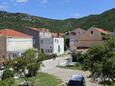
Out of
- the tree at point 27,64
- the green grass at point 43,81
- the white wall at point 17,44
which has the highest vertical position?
the white wall at point 17,44

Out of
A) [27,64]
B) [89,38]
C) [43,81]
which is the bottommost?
[43,81]

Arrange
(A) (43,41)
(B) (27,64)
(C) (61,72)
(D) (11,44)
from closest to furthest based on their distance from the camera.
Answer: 1. (B) (27,64)
2. (C) (61,72)
3. (D) (11,44)
4. (A) (43,41)

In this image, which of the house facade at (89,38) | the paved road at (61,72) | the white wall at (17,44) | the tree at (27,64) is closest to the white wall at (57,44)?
the house facade at (89,38)

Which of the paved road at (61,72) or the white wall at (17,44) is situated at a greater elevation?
the white wall at (17,44)

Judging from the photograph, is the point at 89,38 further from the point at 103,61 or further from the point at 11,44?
the point at 103,61

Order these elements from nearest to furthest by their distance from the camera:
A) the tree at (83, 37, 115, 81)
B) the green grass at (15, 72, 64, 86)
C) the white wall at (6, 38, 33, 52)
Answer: the tree at (83, 37, 115, 81)
the green grass at (15, 72, 64, 86)
the white wall at (6, 38, 33, 52)

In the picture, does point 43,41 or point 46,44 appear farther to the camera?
point 46,44

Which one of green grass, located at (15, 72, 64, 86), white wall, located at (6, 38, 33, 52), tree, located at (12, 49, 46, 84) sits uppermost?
white wall, located at (6, 38, 33, 52)

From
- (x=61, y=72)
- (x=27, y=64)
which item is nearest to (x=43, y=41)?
(x=61, y=72)

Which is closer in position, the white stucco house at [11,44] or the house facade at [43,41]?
the white stucco house at [11,44]

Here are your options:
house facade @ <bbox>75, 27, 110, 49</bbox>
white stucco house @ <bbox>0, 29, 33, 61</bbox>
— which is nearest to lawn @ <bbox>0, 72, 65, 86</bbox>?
white stucco house @ <bbox>0, 29, 33, 61</bbox>

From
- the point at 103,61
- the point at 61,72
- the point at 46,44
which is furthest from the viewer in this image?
the point at 46,44

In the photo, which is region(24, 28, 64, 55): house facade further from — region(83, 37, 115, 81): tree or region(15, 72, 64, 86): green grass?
region(83, 37, 115, 81): tree

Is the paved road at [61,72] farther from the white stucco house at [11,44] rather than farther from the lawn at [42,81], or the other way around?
the white stucco house at [11,44]
